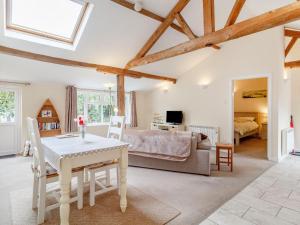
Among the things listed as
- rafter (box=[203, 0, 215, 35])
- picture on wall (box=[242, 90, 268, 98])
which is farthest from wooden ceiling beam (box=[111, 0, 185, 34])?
picture on wall (box=[242, 90, 268, 98])

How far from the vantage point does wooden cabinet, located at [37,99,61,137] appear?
5.05m

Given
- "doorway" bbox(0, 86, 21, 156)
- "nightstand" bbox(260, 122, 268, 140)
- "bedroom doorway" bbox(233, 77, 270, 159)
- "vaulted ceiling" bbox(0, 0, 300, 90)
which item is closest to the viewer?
"vaulted ceiling" bbox(0, 0, 300, 90)

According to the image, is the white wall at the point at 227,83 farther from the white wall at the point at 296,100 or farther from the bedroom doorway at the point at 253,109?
the bedroom doorway at the point at 253,109

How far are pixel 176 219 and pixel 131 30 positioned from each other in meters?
3.69

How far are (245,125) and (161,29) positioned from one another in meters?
4.31

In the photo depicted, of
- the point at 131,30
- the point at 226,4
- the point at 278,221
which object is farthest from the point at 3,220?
the point at 226,4

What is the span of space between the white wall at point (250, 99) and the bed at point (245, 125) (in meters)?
0.22

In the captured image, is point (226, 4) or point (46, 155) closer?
point (46, 155)

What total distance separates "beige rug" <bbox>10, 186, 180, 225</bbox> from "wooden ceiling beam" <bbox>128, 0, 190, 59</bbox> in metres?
3.44

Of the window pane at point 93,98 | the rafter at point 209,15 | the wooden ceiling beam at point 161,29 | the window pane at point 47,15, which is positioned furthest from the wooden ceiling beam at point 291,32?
the window pane at point 93,98

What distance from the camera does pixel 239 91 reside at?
796cm

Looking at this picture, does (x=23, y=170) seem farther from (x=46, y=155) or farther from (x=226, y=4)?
(x=226, y=4)

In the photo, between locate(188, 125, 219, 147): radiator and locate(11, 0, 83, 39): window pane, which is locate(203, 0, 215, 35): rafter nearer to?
locate(11, 0, 83, 39): window pane

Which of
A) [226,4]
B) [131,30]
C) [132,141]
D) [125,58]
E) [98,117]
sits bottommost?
[132,141]
